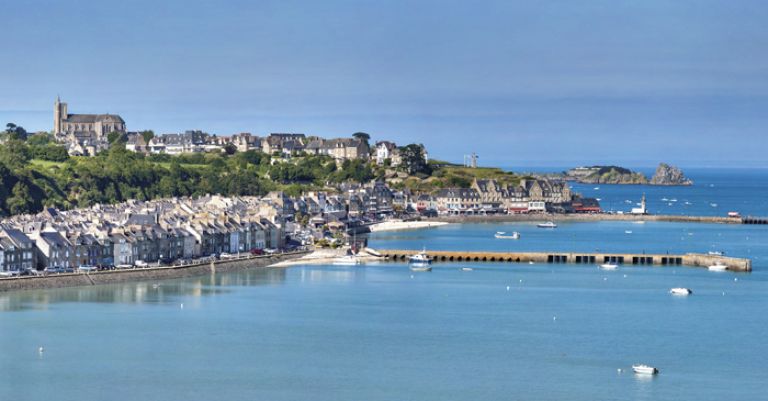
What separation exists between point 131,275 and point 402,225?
1755 inches

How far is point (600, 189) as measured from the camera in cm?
18425

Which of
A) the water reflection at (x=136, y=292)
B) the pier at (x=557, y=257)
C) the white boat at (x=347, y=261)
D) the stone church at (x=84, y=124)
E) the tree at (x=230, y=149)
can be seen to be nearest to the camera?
the water reflection at (x=136, y=292)

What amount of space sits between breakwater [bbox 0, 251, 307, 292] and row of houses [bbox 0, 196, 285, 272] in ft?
5.62

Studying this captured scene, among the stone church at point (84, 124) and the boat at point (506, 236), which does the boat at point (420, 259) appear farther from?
Result: the stone church at point (84, 124)

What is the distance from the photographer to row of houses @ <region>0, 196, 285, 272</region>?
50375 mm

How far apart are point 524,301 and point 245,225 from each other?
1886 cm

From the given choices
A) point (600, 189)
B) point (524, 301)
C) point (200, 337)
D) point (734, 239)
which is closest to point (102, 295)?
point (200, 337)

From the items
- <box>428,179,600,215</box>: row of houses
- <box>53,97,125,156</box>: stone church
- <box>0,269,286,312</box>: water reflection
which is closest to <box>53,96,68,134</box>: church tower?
<box>53,97,125,156</box>: stone church

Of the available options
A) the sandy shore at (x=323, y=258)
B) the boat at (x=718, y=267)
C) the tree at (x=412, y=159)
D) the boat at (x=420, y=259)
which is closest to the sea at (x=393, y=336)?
the boat at (x=718, y=267)

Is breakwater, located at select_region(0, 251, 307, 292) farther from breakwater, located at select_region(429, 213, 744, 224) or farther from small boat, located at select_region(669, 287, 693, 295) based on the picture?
breakwater, located at select_region(429, 213, 744, 224)

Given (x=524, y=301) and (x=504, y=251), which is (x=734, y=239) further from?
(x=524, y=301)

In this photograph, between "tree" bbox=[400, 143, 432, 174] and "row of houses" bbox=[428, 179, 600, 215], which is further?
"tree" bbox=[400, 143, 432, 174]

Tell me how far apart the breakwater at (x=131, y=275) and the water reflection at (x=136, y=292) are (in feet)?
0.84

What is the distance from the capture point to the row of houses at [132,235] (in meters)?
50.4
